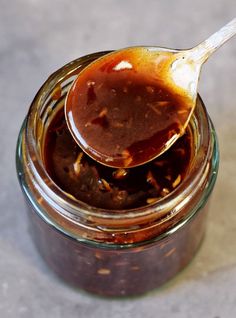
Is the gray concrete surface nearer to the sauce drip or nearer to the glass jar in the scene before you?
the glass jar

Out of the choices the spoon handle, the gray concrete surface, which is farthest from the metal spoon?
the gray concrete surface

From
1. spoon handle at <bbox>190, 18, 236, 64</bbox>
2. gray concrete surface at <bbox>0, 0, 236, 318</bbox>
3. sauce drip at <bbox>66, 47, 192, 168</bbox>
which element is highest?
spoon handle at <bbox>190, 18, 236, 64</bbox>

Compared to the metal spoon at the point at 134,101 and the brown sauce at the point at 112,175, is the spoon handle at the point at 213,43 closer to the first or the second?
the metal spoon at the point at 134,101

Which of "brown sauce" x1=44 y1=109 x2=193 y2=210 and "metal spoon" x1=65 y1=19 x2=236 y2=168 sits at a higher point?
"metal spoon" x1=65 y1=19 x2=236 y2=168

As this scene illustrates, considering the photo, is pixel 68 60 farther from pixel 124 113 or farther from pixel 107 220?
pixel 107 220

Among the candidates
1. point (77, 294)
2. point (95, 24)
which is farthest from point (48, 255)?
point (95, 24)

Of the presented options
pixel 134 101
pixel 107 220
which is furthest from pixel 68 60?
pixel 107 220

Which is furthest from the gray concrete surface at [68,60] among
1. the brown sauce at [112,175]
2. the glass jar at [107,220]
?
the brown sauce at [112,175]
